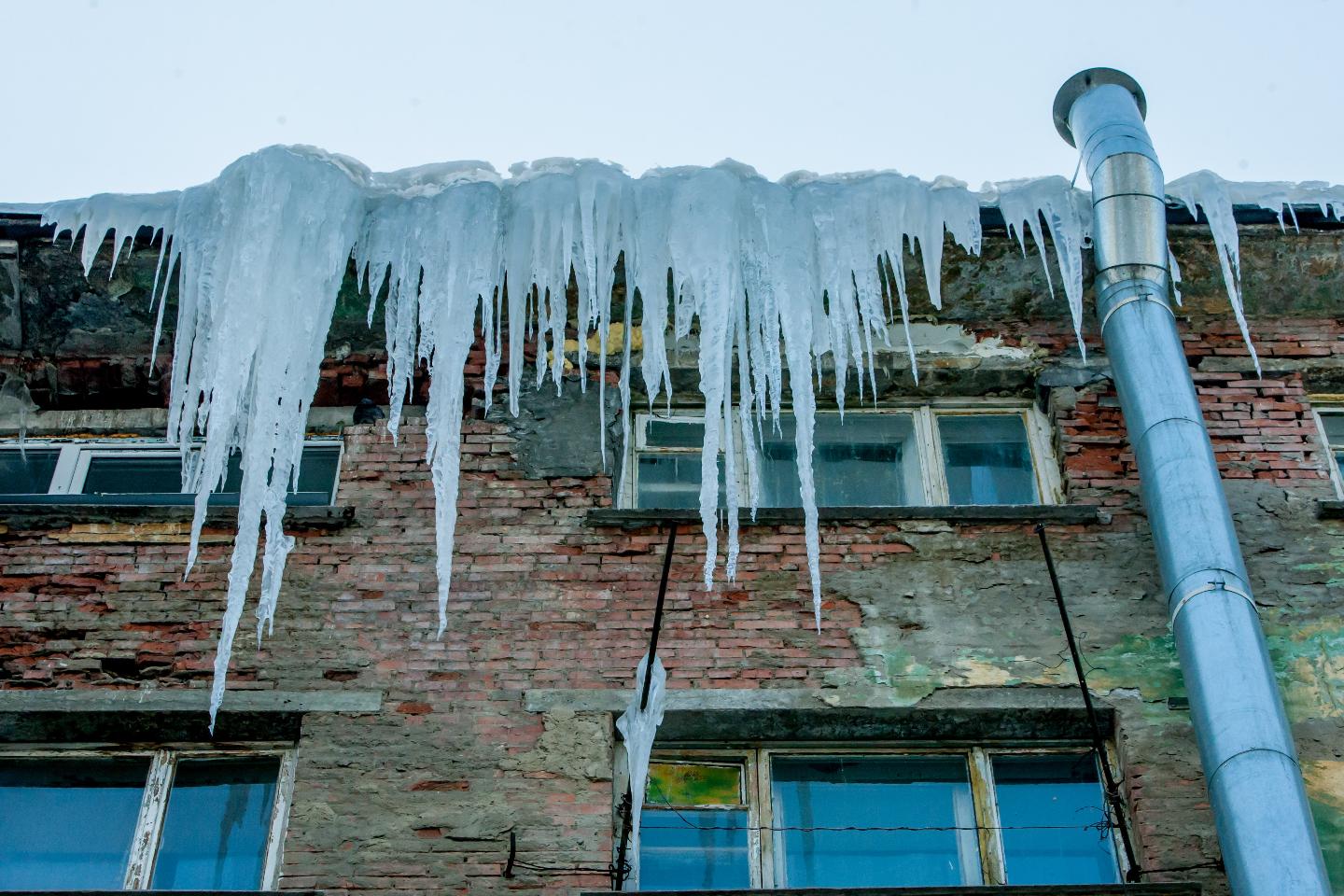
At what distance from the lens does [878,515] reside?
6.59 metres

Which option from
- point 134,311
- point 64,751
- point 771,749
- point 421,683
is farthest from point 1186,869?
point 134,311

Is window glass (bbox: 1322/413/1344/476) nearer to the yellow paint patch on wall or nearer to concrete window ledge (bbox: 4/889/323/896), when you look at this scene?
the yellow paint patch on wall

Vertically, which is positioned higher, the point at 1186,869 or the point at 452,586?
the point at 452,586

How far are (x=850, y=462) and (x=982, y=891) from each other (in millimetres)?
2621

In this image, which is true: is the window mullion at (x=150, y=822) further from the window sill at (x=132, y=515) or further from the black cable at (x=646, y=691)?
the black cable at (x=646, y=691)

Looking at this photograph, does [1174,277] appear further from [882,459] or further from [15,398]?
[15,398]

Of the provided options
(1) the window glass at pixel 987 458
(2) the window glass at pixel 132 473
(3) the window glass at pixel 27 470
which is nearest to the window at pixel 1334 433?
(1) the window glass at pixel 987 458

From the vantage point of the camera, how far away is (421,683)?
6043 millimetres

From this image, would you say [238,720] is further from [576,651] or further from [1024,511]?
[1024,511]

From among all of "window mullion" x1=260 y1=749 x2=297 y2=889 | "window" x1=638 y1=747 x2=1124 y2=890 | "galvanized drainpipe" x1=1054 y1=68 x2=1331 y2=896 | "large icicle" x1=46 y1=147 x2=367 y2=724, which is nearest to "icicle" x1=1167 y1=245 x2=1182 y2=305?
"galvanized drainpipe" x1=1054 y1=68 x2=1331 y2=896

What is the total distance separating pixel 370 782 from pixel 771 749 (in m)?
1.49

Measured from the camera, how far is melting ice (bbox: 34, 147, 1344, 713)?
6.67 metres

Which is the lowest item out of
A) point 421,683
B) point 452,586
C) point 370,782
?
point 370,782

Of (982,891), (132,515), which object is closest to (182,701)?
(132,515)
